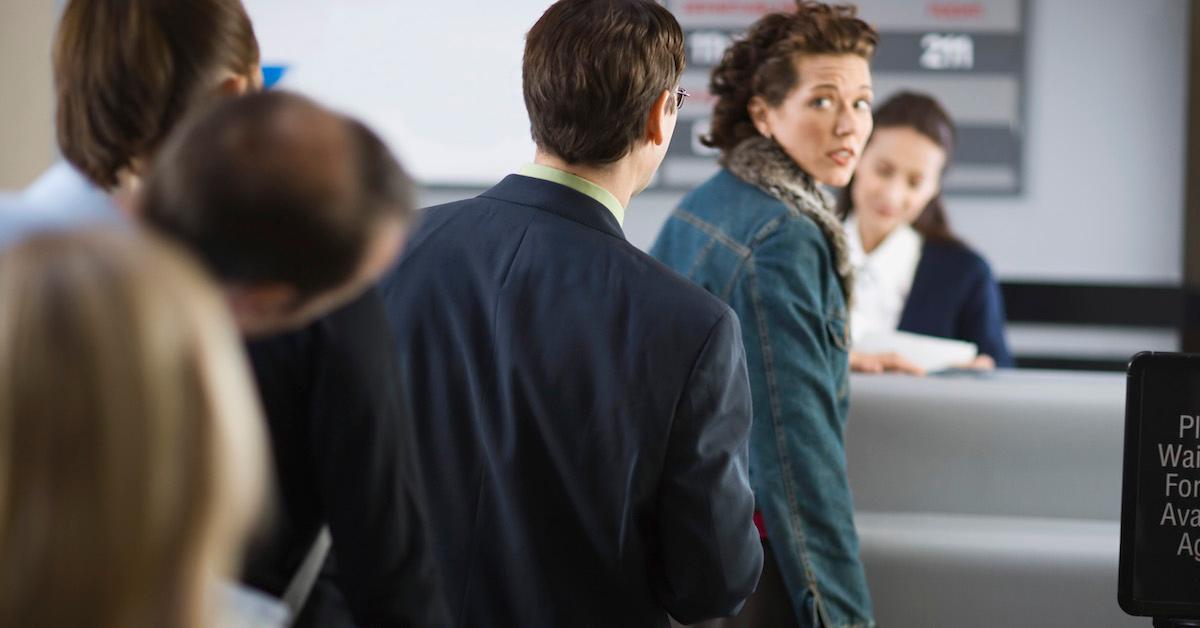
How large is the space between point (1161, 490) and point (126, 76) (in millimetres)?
1436

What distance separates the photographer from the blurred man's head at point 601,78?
1566 millimetres

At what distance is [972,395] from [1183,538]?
688 millimetres

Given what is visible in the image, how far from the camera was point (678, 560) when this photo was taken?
152 centimetres

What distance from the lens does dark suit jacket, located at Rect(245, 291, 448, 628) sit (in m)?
1.07

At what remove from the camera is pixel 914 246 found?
3.92m

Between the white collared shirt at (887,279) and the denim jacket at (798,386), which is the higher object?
the denim jacket at (798,386)

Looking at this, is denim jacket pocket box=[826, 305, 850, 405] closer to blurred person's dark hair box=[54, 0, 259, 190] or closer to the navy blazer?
blurred person's dark hair box=[54, 0, 259, 190]

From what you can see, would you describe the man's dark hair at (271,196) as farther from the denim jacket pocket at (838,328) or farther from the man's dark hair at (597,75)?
the denim jacket pocket at (838,328)

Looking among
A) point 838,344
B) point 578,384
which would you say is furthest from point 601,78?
point 838,344

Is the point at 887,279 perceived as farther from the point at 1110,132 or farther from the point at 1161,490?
the point at 1161,490

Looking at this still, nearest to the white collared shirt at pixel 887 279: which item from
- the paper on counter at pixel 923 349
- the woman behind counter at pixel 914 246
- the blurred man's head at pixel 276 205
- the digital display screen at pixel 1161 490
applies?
the woman behind counter at pixel 914 246

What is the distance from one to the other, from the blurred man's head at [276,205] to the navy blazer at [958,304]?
306 cm

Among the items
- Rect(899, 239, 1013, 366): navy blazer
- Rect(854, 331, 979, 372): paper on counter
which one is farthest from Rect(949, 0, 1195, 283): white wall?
Rect(854, 331, 979, 372): paper on counter

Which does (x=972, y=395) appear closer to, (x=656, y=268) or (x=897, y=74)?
(x=656, y=268)
